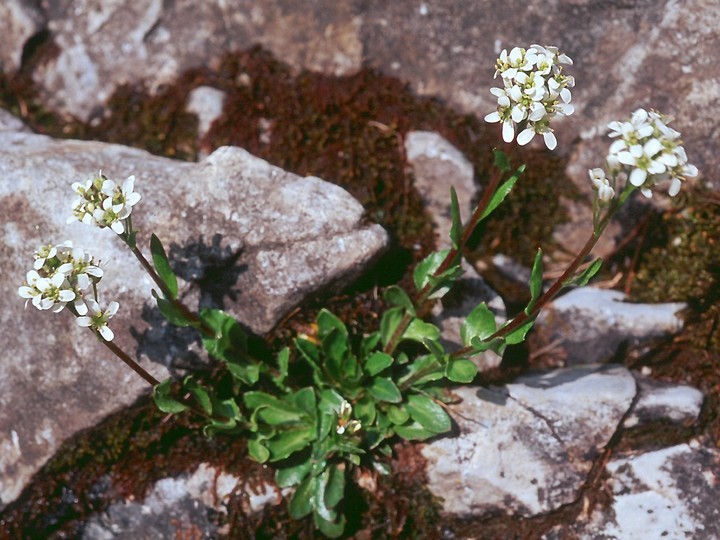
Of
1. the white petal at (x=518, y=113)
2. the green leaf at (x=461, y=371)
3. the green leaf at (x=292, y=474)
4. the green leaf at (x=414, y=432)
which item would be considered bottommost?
the green leaf at (x=292, y=474)

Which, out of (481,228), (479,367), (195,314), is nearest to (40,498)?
(195,314)

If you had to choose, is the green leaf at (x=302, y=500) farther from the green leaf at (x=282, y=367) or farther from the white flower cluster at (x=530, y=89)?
the white flower cluster at (x=530, y=89)

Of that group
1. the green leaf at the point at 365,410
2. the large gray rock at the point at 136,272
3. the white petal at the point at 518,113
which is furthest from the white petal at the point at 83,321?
the white petal at the point at 518,113

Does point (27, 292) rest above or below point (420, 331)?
above

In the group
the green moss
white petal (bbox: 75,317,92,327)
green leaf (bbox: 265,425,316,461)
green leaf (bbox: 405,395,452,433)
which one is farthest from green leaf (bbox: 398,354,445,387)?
white petal (bbox: 75,317,92,327)

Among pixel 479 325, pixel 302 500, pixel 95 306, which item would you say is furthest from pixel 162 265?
pixel 479 325

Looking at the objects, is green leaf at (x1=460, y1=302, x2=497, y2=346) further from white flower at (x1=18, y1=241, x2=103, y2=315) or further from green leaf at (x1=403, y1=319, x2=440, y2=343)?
white flower at (x1=18, y1=241, x2=103, y2=315)

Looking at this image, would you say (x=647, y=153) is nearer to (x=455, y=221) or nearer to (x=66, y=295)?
(x=455, y=221)
